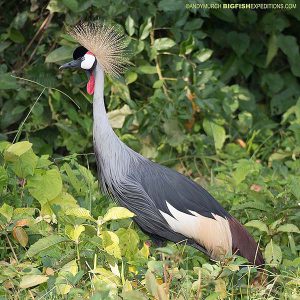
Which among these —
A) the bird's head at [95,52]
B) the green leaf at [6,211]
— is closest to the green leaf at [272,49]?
the bird's head at [95,52]

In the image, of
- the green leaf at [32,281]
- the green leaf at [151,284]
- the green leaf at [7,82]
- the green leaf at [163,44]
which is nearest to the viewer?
the green leaf at [151,284]

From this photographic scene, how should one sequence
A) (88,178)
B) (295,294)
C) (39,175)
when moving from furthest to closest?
(88,178) → (39,175) → (295,294)

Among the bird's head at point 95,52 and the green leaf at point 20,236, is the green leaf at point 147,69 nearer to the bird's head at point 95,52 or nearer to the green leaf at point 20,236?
the bird's head at point 95,52

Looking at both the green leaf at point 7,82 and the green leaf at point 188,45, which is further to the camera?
the green leaf at point 188,45

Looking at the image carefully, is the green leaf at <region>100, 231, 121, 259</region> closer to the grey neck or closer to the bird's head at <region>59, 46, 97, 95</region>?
the grey neck

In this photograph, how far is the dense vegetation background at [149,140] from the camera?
124 inches

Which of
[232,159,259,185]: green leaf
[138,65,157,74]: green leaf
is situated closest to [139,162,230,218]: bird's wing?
[232,159,259,185]: green leaf

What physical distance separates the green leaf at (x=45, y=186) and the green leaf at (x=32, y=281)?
0.74 metres

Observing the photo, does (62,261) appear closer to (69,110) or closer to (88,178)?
(88,178)

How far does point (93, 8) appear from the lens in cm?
479

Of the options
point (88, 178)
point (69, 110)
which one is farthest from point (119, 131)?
point (88, 178)

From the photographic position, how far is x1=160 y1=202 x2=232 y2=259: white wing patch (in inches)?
143

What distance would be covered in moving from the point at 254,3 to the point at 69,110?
56.3 inches

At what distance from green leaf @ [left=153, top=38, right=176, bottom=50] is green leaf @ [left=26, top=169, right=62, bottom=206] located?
1.36 metres
